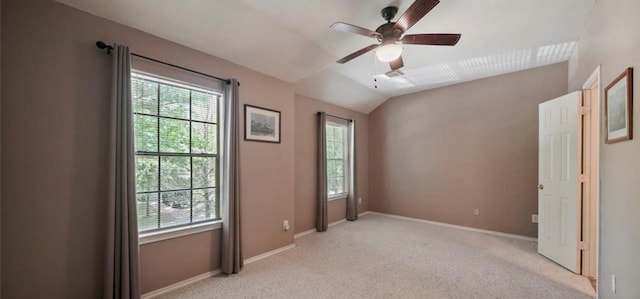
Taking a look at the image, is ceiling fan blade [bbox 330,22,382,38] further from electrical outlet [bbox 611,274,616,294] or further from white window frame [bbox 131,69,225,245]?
electrical outlet [bbox 611,274,616,294]

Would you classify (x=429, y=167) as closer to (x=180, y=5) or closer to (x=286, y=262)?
(x=286, y=262)

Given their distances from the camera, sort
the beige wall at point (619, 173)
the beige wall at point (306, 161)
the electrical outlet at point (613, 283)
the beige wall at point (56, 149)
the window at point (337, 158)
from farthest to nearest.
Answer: the window at point (337, 158)
the beige wall at point (306, 161)
the electrical outlet at point (613, 283)
the beige wall at point (56, 149)
the beige wall at point (619, 173)

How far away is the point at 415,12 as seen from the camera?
6.38ft

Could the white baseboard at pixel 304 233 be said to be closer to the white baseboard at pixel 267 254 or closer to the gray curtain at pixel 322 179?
the gray curtain at pixel 322 179

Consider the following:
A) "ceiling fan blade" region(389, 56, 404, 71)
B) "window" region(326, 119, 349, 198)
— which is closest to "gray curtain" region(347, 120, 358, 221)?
"window" region(326, 119, 349, 198)

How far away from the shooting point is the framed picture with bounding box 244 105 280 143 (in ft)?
10.5

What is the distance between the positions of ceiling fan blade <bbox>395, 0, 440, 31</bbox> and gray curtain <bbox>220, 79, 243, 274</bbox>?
6.32ft

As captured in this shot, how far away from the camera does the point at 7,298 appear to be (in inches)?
67.5

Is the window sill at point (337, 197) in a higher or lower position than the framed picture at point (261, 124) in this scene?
lower

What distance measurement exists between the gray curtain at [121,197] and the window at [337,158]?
134 inches

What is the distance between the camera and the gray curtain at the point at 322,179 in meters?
4.58

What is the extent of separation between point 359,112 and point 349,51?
257cm

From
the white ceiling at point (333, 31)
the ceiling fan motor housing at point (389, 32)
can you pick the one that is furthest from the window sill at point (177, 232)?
the ceiling fan motor housing at point (389, 32)

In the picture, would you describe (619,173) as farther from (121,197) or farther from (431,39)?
(121,197)
